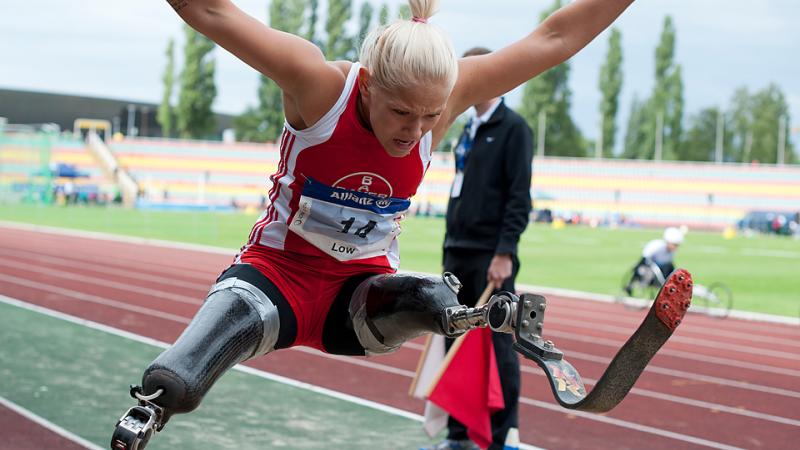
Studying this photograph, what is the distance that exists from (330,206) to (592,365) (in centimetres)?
519

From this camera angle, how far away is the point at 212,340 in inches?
105

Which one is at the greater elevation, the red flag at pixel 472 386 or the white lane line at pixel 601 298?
the red flag at pixel 472 386

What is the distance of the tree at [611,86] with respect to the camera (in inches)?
2613

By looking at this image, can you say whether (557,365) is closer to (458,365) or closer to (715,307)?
(458,365)

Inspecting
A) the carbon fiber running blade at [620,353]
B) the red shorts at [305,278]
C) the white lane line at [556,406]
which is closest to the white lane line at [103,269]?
the white lane line at [556,406]

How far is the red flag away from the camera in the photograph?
4.83 m

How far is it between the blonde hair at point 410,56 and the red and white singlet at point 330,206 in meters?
0.18

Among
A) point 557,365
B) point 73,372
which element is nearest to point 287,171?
point 557,365

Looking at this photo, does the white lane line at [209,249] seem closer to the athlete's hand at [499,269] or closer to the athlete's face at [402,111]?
the athlete's hand at [499,269]

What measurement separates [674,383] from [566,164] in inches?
1820

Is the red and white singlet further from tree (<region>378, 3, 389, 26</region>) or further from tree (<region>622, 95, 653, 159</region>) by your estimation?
tree (<region>622, 95, 653, 159</region>)

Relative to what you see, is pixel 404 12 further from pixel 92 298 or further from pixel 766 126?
pixel 766 126

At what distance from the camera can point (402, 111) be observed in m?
2.69

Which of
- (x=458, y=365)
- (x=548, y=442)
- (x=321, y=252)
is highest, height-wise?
(x=321, y=252)
